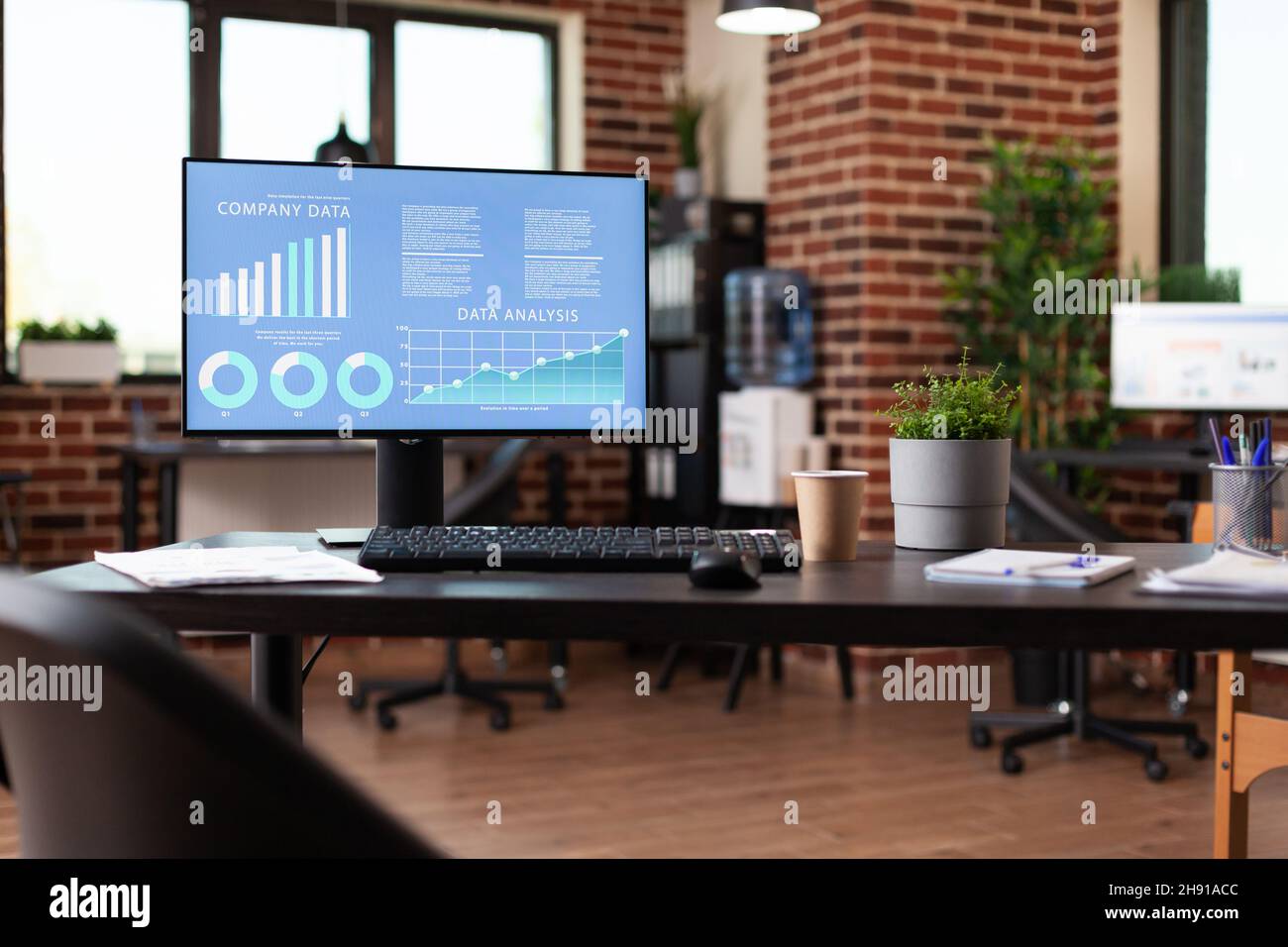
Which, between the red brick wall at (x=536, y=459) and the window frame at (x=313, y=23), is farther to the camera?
the window frame at (x=313, y=23)

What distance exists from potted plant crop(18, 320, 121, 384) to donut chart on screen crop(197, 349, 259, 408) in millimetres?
3392

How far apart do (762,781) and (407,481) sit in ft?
6.20

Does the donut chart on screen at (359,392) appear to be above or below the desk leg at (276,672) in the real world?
above

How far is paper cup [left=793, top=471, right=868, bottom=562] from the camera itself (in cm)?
165

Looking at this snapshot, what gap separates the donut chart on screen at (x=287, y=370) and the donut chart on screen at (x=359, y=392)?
31mm

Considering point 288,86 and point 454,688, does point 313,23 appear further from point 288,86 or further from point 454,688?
point 454,688

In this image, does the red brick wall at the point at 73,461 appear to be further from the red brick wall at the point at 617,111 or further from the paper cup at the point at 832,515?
the paper cup at the point at 832,515

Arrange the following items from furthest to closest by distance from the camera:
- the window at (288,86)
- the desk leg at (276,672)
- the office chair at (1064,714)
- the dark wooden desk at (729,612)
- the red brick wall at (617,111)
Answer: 1. the red brick wall at (617,111)
2. the window at (288,86)
3. the office chair at (1064,714)
4. the desk leg at (276,672)
5. the dark wooden desk at (729,612)

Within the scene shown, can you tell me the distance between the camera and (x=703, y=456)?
5008 millimetres

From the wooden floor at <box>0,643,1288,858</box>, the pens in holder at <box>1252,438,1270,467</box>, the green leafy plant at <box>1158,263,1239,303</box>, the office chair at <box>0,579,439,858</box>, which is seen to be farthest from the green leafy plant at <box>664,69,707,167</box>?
the office chair at <box>0,579,439,858</box>

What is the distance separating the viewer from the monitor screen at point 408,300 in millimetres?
1752

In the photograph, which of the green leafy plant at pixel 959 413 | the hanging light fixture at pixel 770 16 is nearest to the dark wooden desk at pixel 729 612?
the green leafy plant at pixel 959 413

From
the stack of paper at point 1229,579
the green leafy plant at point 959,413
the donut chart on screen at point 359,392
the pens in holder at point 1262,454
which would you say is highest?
the donut chart on screen at point 359,392
